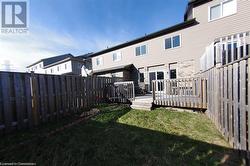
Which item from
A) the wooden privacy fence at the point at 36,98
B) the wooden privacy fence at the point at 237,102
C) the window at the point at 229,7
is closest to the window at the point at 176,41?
the window at the point at 229,7

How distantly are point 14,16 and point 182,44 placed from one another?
1219 cm

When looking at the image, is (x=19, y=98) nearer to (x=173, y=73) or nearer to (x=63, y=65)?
(x=173, y=73)

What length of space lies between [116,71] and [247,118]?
13031 mm

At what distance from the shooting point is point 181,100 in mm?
6582

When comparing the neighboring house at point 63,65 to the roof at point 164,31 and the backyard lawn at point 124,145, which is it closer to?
the roof at point 164,31

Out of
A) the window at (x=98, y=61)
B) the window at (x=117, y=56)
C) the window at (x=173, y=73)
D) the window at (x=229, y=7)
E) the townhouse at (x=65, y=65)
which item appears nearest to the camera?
the window at (x=229, y=7)

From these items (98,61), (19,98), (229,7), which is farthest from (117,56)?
(19,98)

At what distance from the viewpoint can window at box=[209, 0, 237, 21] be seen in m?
8.89

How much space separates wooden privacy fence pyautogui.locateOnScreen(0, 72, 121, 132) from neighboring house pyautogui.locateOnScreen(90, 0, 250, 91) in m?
7.61

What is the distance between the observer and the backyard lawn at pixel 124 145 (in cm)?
280

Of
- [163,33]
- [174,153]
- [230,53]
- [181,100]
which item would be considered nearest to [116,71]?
[163,33]

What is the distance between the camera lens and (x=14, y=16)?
8484mm

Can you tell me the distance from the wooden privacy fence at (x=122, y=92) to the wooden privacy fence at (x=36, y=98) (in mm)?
2400

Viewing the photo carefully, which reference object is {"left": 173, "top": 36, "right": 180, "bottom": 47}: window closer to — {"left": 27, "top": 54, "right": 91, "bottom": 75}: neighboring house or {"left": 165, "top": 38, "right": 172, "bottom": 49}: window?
{"left": 165, "top": 38, "right": 172, "bottom": 49}: window
